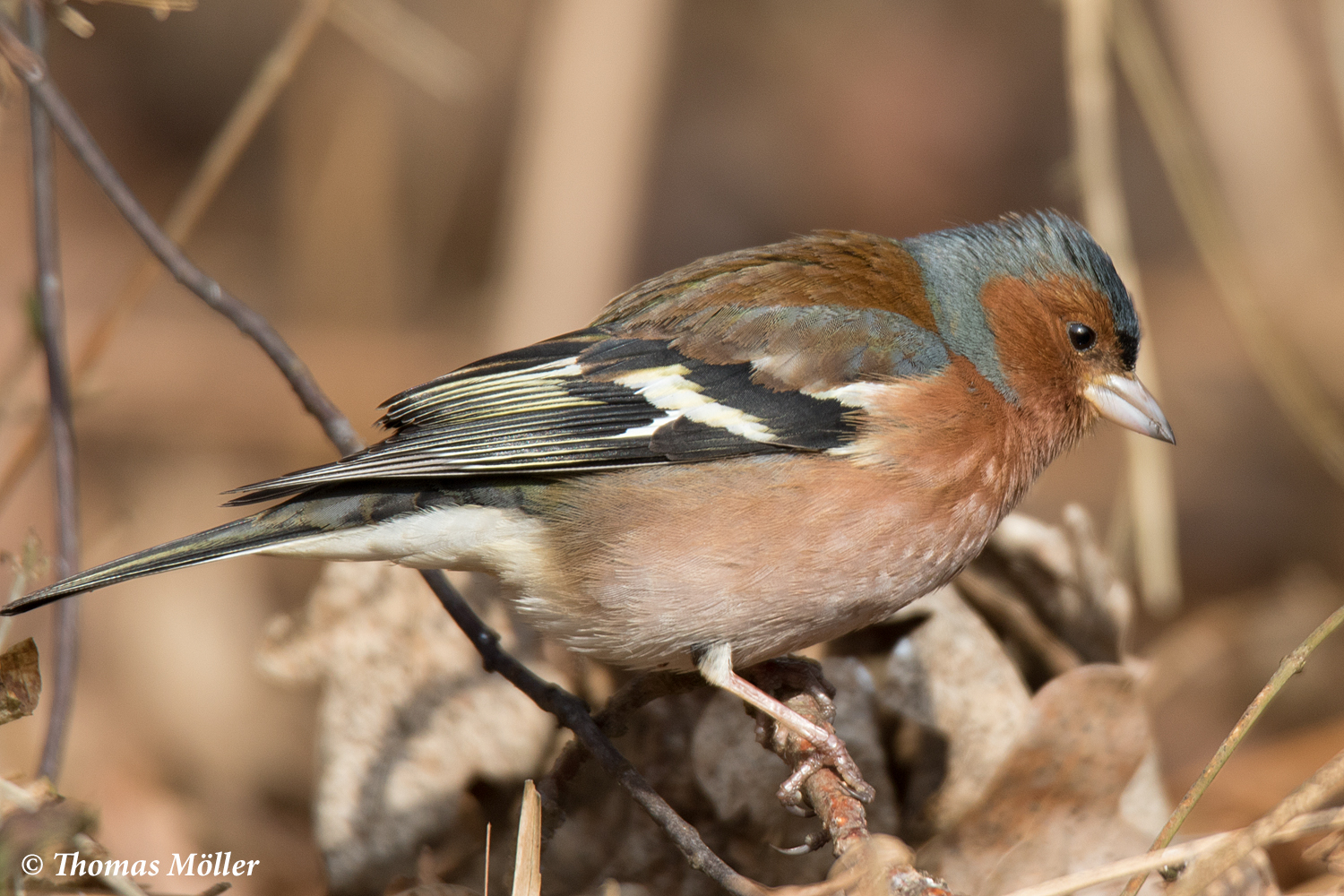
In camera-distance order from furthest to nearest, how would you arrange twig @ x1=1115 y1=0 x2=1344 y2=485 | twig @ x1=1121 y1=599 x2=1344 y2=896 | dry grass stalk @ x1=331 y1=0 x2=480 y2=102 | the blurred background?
dry grass stalk @ x1=331 y1=0 x2=480 y2=102, the blurred background, twig @ x1=1115 y1=0 x2=1344 y2=485, twig @ x1=1121 y1=599 x2=1344 y2=896

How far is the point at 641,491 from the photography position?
9.73ft

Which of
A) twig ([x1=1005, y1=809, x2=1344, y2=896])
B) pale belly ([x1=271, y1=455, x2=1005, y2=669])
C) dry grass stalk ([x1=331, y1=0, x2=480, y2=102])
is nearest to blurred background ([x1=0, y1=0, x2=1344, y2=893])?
dry grass stalk ([x1=331, y1=0, x2=480, y2=102])

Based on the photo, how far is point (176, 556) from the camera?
261cm

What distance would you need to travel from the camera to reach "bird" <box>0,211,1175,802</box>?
2.84 meters

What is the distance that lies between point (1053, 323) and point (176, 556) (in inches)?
88.3

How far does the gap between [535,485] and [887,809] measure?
113 centimetres

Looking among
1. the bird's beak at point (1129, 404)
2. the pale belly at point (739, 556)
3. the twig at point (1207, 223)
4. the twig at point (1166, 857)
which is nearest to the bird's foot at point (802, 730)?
the pale belly at point (739, 556)

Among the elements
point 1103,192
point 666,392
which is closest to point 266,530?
point 666,392

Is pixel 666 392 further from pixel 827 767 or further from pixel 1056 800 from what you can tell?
pixel 1056 800

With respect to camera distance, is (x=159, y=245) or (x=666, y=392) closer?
(x=159, y=245)

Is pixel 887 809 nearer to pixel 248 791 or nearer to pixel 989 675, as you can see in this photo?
pixel 989 675

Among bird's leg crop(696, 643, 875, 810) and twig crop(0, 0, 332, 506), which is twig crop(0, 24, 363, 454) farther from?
bird's leg crop(696, 643, 875, 810)

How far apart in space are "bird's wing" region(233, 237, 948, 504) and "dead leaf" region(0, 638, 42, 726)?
92cm

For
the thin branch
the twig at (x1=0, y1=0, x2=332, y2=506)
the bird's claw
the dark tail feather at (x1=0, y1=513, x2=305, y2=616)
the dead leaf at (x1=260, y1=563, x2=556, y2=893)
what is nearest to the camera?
the thin branch
